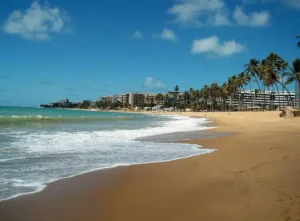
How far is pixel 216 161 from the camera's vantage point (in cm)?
879

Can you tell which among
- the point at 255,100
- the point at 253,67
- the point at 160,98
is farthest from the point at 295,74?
the point at 160,98

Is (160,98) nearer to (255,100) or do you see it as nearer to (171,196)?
(255,100)

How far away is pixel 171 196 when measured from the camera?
5.21 metres

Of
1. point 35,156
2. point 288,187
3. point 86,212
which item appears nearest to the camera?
point 86,212

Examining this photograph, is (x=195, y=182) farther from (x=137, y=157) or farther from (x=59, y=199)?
(x=137, y=157)

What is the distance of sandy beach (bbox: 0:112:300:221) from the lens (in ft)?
14.0

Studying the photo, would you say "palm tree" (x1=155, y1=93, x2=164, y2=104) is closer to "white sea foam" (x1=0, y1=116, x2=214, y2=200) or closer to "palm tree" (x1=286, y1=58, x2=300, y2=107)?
"palm tree" (x1=286, y1=58, x2=300, y2=107)

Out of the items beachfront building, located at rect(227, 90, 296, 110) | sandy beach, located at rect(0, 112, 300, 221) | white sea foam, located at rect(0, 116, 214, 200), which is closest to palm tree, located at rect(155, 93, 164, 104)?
beachfront building, located at rect(227, 90, 296, 110)

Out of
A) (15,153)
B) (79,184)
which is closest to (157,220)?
(79,184)

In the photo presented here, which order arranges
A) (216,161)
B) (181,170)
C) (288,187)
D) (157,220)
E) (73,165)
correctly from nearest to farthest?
(157,220) → (288,187) → (181,170) → (73,165) → (216,161)

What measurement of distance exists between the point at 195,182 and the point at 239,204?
1.67 m

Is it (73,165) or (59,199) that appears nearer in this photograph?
(59,199)

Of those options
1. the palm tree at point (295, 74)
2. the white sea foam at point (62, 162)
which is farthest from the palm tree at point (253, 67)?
the white sea foam at point (62, 162)

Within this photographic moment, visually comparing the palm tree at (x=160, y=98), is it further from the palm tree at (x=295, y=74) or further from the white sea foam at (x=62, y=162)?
the white sea foam at (x=62, y=162)
